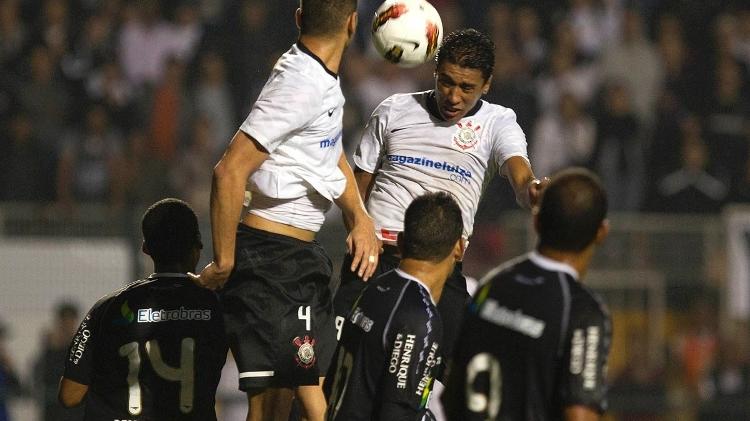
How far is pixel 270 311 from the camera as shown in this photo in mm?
5820

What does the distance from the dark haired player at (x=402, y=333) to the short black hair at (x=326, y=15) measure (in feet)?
2.86

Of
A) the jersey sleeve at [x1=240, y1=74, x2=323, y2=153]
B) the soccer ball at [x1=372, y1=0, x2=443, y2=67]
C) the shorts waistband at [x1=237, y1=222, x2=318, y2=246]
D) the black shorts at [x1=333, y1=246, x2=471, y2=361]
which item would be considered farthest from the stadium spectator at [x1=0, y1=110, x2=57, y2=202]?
the jersey sleeve at [x1=240, y1=74, x2=323, y2=153]

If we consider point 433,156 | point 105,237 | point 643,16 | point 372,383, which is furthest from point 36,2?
point 372,383

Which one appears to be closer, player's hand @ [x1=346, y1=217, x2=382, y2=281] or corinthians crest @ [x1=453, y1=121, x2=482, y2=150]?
player's hand @ [x1=346, y1=217, x2=382, y2=281]

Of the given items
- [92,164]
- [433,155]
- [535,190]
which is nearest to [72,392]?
[433,155]

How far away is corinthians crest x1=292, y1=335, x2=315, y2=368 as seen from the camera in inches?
230

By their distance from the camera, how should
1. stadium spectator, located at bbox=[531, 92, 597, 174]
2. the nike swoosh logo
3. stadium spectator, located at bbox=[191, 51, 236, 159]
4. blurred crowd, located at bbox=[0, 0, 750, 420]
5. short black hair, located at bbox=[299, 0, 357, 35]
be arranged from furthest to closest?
1. stadium spectator, located at bbox=[531, 92, 597, 174]
2. stadium spectator, located at bbox=[191, 51, 236, 159]
3. blurred crowd, located at bbox=[0, 0, 750, 420]
4. the nike swoosh logo
5. short black hair, located at bbox=[299, 0, 357, 35]

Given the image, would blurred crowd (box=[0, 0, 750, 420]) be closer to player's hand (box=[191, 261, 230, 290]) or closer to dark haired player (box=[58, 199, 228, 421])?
dark haired player (box=[58, 199, 228, 421])

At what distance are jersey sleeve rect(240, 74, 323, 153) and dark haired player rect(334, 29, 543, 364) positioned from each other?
3.11ft

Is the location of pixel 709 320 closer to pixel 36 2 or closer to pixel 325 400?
pixel 36 2

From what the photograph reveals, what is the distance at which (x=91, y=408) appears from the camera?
5.66m

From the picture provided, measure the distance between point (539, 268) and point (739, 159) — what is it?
33.9 ft

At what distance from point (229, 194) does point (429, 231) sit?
0.83 m

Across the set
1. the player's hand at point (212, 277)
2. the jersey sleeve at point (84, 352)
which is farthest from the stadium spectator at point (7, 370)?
the player's hand at point (212, 277)
